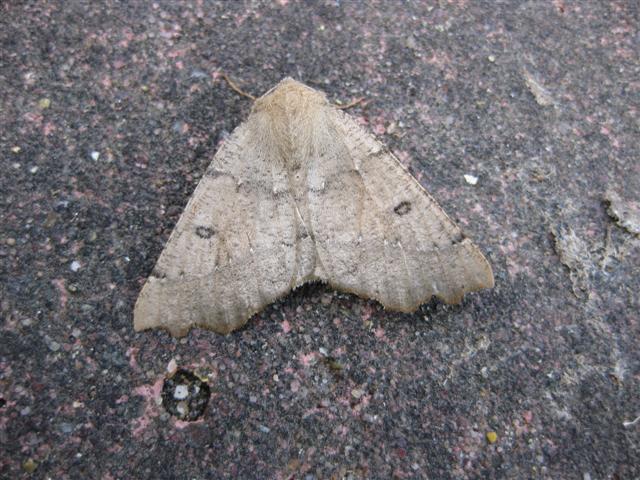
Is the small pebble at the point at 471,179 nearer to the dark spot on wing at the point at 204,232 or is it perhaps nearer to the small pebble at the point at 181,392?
the dark spot on wing at the point at 204,232

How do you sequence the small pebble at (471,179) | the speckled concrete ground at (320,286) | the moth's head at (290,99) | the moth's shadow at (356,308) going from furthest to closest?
the small pebble at (471,179)
the moth's head at (290,99)
the moth's shadow at (356,308)
the speckled concrete ground at (320,286)

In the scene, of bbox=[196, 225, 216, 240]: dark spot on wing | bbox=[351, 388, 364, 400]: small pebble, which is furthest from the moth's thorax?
bbox=[351, 388, 364, 400]: small pebble

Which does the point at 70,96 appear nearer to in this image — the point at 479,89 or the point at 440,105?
the point at 440,105

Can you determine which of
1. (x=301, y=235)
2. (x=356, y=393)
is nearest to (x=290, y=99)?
(x=301, y=235)

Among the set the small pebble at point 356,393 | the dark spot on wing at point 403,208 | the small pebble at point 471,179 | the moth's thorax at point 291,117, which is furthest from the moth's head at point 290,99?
the small pebble at point 356,393

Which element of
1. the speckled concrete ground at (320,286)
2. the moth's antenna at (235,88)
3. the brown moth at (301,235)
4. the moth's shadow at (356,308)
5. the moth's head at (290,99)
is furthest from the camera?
the moth's antenna at (235,88)

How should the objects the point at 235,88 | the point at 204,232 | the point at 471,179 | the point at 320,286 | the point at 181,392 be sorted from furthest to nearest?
the point at 235,88, the point at 471,179, the point at 320,286, the point at 204,232, the point at 181,392

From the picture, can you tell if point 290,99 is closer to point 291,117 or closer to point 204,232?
point 291,117
